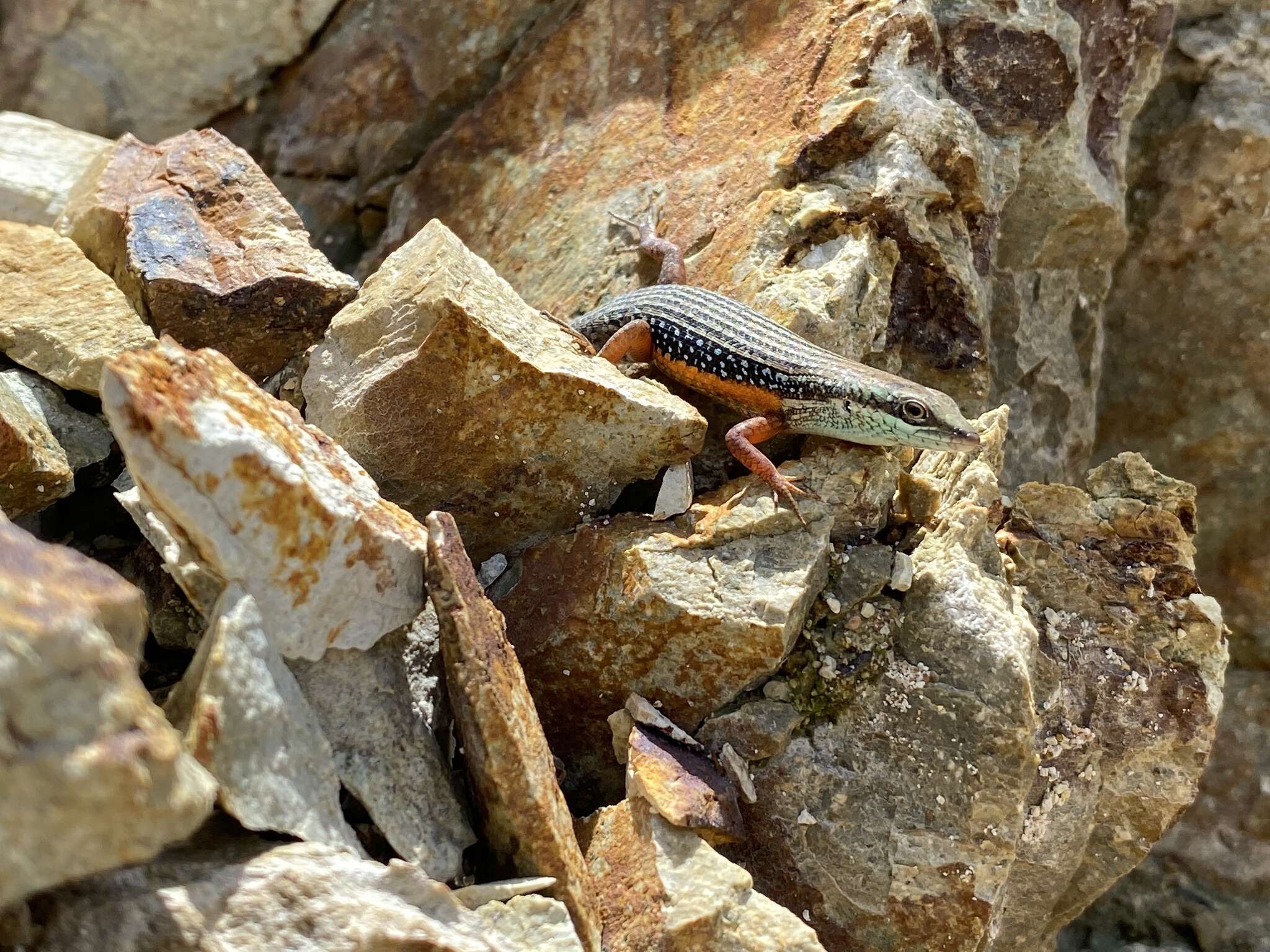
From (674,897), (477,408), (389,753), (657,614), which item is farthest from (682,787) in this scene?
(477,408)

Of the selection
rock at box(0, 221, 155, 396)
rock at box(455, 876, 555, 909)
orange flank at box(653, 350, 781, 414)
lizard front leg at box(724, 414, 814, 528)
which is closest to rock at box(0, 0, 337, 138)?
rock at box(0, 221, 155, 396)

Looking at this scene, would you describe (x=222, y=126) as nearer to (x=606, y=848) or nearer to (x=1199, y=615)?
(x=606, y=848)

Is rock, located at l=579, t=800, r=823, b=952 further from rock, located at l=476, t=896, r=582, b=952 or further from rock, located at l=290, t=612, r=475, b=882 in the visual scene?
rock, located at l=290, t=612, r=475, b=882

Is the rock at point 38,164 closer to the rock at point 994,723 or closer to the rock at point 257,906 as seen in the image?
the rock at point 257,906

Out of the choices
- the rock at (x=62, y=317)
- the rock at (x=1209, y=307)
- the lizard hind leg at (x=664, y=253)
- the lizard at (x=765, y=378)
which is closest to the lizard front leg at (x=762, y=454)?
the lizard at (x=765, y=378)

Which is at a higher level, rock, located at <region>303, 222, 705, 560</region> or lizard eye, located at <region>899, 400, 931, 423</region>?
rock, located at <region>303, 222, 705, 560</region>

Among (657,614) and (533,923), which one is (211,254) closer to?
(657,614)

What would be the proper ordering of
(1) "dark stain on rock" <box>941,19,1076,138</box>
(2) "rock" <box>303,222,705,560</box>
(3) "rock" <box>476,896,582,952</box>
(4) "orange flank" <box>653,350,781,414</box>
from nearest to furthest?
(3) "rock" <box>476,896,582,952</box> → (2) "rock" <box>303,222,705,560</box> → (4) "orange flank" <box>653,350,781,414</box> → (1) "dark stain on rock" <box>941,19,1076,138</box>
